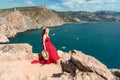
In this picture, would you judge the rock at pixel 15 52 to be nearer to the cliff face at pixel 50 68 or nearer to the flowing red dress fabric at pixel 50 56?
Answer: the cliff face at pixel 50 68

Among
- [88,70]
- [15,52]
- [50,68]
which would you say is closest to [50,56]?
[50,68]

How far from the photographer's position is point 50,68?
20.9 meters

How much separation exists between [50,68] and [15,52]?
16.3ft

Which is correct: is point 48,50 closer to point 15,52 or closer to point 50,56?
point 50,56

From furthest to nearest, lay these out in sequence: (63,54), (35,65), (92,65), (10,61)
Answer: (63,54) < (10,61) < (35,65) < (92,65)

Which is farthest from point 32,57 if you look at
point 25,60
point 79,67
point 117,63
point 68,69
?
point 117,63

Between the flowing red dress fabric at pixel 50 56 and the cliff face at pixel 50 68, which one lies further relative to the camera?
the flowing red dress fabric at pixel 50 56

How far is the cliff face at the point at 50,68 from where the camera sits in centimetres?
1593

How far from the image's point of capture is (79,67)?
675 inches

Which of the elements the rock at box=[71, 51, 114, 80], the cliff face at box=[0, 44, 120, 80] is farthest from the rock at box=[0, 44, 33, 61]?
the rock at box=[71, 51, 114, 80]

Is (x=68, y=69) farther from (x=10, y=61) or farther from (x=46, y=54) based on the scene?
(x=10, y=61)

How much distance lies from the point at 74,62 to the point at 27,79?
3.58 m

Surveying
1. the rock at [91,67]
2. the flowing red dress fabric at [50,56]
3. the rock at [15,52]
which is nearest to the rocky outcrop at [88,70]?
the rock at [91,67]

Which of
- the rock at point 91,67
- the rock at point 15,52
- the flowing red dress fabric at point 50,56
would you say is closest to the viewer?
the rock at point 91,67
